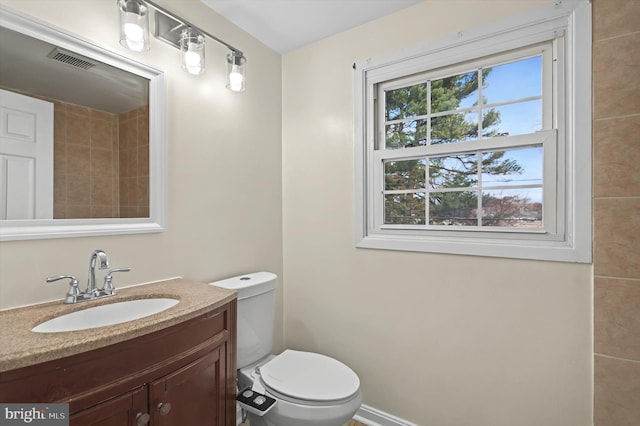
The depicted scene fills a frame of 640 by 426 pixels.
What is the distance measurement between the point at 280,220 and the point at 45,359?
1.47 m

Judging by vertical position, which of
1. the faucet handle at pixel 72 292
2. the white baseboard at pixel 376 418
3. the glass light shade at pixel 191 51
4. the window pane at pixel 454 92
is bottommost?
the white baseboard at pixel 376 418

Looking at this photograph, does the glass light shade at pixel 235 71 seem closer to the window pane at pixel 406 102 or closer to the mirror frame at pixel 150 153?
the mirror frame at pixel 150 153

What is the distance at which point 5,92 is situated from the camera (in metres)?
1.02

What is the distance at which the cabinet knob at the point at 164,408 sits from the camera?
946mm

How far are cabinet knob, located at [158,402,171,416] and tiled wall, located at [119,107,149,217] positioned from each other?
0.77 m

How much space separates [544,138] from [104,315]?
1.94 m

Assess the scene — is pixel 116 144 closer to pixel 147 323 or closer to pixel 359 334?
pixel 147 323

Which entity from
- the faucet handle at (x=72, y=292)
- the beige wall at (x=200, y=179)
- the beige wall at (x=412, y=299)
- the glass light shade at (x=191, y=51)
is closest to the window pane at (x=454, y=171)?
the beige wall at (x=412, y=299)

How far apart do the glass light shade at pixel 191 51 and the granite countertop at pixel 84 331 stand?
0.99 metres

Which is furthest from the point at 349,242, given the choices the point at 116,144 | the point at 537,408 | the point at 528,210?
the point at 116,144

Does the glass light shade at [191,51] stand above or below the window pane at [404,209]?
above

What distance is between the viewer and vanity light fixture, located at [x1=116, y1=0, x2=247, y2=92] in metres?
1.18

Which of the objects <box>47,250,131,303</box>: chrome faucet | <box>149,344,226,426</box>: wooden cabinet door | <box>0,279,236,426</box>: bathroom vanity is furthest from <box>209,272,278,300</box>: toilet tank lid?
<box>47,250,131,303</box>: chrome faucet

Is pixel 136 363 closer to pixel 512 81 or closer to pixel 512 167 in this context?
pixel 512 167
